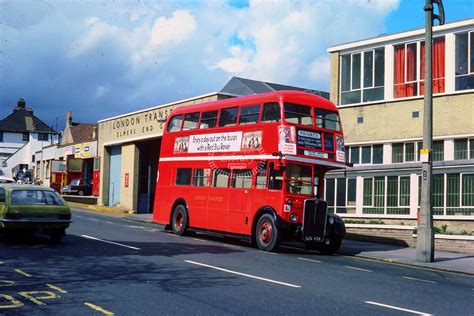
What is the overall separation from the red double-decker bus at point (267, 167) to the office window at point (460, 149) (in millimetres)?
6910

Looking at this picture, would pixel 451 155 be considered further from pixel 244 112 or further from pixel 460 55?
pixel 244 112

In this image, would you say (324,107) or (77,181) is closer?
(324,107)

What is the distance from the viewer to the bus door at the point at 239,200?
1836 centimetres

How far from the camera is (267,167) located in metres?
17.6

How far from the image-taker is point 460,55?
23.7 meters

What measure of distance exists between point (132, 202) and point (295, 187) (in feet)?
73.5

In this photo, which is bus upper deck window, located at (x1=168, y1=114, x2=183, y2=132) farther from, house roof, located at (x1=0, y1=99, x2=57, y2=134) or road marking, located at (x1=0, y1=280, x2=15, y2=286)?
house roof, located at (x1=0, y1=99, x2=57, y2=134)

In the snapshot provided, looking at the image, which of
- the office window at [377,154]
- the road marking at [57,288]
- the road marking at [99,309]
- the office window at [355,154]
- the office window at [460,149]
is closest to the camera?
the road marking at [99,309]

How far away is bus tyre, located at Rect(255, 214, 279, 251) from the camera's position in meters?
17.0

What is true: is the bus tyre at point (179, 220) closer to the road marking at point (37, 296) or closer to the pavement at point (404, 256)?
the pavement at point (404, 256)

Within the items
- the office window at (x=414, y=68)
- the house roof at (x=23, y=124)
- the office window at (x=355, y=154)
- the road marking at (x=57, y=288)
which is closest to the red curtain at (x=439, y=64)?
the office window at (x=414, y=68)

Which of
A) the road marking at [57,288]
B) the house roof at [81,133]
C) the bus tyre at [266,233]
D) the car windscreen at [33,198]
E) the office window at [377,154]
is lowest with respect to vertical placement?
the road marking at [57,288]

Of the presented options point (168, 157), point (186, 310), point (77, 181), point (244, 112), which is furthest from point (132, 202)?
point (186, 310)

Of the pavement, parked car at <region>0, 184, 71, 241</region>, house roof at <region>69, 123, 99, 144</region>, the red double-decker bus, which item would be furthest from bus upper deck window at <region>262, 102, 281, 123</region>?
house roof at <region>69, 123, 99, 144</region>
